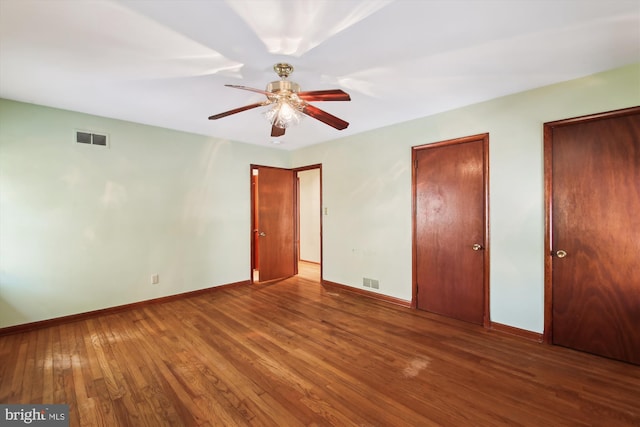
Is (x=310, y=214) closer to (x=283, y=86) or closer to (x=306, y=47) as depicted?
(x=283, y=86)

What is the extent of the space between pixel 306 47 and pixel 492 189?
2442mm

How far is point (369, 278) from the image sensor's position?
421cm

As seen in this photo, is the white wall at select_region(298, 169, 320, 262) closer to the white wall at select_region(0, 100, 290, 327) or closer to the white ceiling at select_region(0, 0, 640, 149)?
the white wall at select_region(0, 100, 290, 327)

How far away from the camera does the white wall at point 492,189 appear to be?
2645 mm

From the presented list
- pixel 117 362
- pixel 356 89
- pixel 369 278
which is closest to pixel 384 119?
pixel 356 89

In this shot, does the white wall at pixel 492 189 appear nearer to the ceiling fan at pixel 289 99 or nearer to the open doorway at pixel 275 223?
the open doorway at pixel 275 223

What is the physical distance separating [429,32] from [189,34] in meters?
Answer: 1.62

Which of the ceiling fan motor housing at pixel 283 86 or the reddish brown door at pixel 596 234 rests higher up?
the ceiling fan motor housing at pixel 283 86

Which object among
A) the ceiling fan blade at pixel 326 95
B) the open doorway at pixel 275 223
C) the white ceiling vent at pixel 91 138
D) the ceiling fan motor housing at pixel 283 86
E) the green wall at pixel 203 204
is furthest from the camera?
the open doorway at pixel 275 223

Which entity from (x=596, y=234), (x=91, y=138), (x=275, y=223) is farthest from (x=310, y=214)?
(x=596, y=234)

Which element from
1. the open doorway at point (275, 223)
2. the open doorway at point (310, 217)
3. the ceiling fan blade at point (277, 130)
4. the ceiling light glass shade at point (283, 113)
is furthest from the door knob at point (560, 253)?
the open doorway at point (310, 217)

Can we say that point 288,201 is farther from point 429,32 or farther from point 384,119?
point 429,32

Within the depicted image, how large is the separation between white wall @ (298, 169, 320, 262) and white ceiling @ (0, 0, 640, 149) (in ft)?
13.6

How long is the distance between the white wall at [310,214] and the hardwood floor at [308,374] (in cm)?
377
